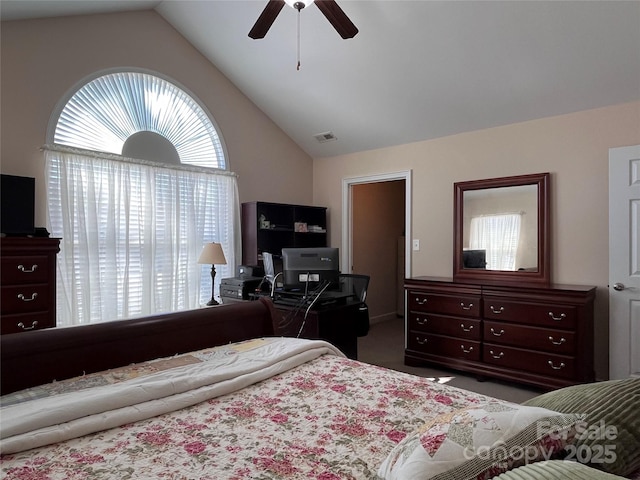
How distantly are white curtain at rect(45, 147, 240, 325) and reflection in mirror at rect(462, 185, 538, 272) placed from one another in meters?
2.66

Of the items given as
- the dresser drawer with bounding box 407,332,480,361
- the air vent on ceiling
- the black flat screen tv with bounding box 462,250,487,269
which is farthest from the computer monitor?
the air vent on ceiling

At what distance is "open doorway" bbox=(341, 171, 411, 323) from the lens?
523cm

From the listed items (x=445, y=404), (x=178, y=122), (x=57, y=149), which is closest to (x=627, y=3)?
(x=445, y=404)

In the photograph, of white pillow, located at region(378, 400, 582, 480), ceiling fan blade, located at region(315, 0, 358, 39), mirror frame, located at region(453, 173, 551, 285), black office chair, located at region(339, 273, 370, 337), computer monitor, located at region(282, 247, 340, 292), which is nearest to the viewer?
white pillow, located at region(378, 400, 582, 480)

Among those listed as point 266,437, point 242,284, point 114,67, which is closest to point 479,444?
point 266,437

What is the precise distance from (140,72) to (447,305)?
12.6ft

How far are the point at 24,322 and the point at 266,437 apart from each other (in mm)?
2309

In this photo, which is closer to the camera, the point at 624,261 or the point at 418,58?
the point at 624,261

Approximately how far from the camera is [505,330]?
334 centimetres

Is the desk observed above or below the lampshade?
below

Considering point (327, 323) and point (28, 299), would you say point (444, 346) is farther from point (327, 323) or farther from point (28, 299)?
point (28, 299)

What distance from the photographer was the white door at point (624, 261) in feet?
9.57

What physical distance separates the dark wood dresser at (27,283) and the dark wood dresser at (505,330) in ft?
10.2

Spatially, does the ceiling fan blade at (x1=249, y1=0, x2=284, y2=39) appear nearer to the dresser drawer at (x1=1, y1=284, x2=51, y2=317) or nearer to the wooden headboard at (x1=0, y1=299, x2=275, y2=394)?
the wooden headboard at (x1=0, y1=299, x2=275, y2=394)
